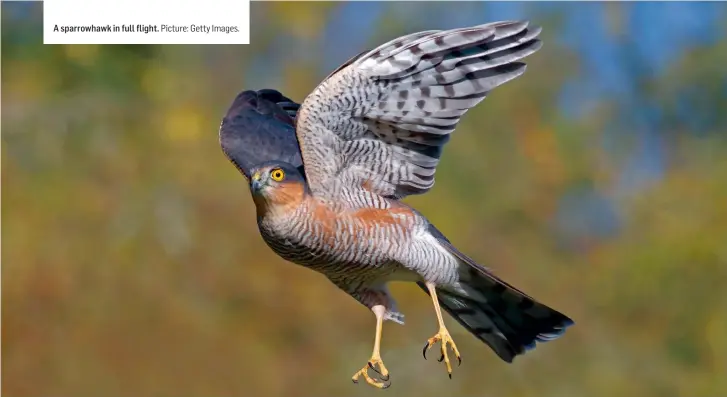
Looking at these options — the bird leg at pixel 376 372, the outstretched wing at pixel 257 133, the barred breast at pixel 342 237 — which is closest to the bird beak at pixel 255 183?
the barred breast at pixel 342 237

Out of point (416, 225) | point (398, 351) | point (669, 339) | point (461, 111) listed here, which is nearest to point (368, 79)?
point (461, 111)

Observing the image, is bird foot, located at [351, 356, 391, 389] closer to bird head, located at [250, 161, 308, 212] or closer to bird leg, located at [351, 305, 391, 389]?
bird leg, located at [351, 305, 391, 389]

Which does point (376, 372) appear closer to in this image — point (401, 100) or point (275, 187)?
point (275, 187)

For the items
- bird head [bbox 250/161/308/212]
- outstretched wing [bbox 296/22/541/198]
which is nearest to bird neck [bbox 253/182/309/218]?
bird head [bbox 250/161/308/212]

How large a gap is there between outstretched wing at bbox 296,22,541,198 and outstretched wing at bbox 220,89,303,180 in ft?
1.27

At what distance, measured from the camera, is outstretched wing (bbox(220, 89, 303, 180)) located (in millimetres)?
4211

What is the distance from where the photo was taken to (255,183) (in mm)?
3713

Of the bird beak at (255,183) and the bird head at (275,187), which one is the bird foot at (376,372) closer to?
the bird head at (275,187)

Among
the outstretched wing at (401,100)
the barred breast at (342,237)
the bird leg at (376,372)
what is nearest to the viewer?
the outstretched wing at (401,100)

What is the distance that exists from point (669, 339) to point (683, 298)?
1.58ft

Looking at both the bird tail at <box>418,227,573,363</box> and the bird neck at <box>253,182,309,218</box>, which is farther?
the bird tail at <box>418,227,573,363</box>

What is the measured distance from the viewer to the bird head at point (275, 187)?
371 centimetres

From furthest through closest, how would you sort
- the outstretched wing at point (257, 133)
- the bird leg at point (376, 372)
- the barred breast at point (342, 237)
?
1. the outstretched wing at point (257, 133)
2. the bird leg at point (376, 372)
3. the barred breast at point (342, 237)

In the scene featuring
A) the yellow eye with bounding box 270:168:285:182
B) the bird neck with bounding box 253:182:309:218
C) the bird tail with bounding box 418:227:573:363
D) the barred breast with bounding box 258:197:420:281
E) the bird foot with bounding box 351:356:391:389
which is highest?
the yellow eye with bounding box 270:168:285:182
